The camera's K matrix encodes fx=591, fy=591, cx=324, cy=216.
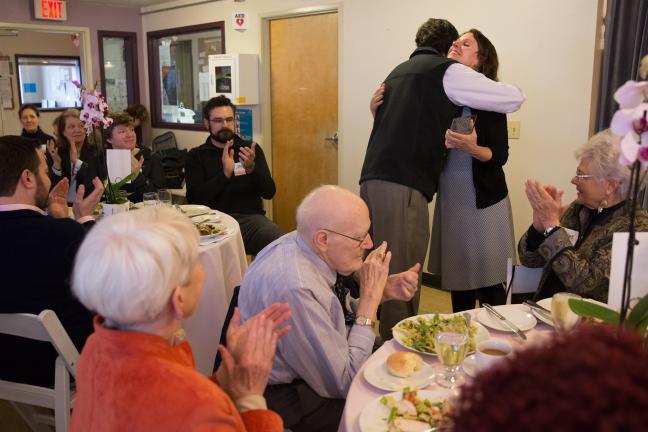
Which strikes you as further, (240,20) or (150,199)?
(240,20)

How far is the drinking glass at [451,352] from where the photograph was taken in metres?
1.43

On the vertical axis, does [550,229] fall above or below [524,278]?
A: above

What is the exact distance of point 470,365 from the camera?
5.07ft

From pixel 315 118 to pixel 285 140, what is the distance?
51 centimetres

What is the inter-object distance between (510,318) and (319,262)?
62 centimetres

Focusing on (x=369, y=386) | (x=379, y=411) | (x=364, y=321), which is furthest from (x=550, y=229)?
(x=379, y=411)

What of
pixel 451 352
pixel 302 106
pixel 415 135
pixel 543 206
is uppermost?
pixel 302 106

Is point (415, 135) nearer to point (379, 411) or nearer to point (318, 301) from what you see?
point (318, 301)

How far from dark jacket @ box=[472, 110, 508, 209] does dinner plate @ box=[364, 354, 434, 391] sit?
1.72m

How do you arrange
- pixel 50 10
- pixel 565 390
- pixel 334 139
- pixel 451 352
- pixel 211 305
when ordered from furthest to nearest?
pixel 50 10 < pixel 334 139 < pixel 211 305 < pixel 451 352 < pixel 565 390

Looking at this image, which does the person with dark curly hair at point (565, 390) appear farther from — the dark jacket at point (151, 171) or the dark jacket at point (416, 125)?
the dark jacket at point (151, 171)

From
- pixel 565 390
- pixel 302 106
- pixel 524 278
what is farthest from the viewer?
pixel 302 106

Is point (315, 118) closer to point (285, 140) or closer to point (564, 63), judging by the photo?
point (285, 140)

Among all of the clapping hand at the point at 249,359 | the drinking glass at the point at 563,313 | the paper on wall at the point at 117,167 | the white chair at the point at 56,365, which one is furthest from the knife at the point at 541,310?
the paper on wall at the point at 117,167
